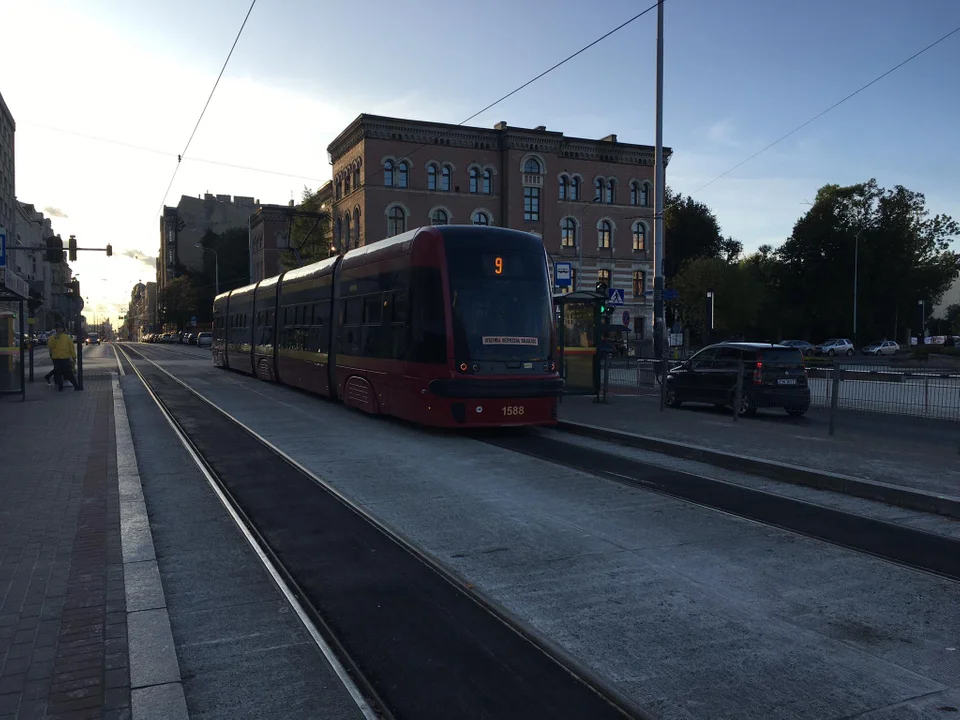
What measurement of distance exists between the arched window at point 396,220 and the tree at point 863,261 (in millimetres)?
33526

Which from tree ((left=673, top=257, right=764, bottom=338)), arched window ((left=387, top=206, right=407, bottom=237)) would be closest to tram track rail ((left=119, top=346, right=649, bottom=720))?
arched window ((left=387, top=206, right=407, bottom=237))

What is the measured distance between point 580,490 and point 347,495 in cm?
245

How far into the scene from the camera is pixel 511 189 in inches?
2274

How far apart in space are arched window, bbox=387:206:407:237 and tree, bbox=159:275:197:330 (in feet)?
174

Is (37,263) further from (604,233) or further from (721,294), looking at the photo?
(721,294)

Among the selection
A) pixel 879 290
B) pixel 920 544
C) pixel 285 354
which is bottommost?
pixel 920 544

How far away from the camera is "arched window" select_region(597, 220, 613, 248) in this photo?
203 feet

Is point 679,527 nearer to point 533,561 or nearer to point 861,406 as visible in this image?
point 533,561

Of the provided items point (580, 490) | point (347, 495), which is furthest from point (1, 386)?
point (580, 490)

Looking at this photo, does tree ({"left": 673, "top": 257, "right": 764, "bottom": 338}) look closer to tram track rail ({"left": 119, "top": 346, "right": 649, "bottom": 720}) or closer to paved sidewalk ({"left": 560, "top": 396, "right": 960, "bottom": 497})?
paved sidewalk ({"left": 560, "top": 396, "right": 960, "bottom": 497})

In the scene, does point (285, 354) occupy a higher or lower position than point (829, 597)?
higher

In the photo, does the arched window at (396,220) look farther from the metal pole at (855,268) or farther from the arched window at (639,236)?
the metal pole at (855,268)

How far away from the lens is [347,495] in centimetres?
822

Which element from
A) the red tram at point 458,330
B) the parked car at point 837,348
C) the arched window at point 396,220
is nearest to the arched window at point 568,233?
the arched window at point 396,220
